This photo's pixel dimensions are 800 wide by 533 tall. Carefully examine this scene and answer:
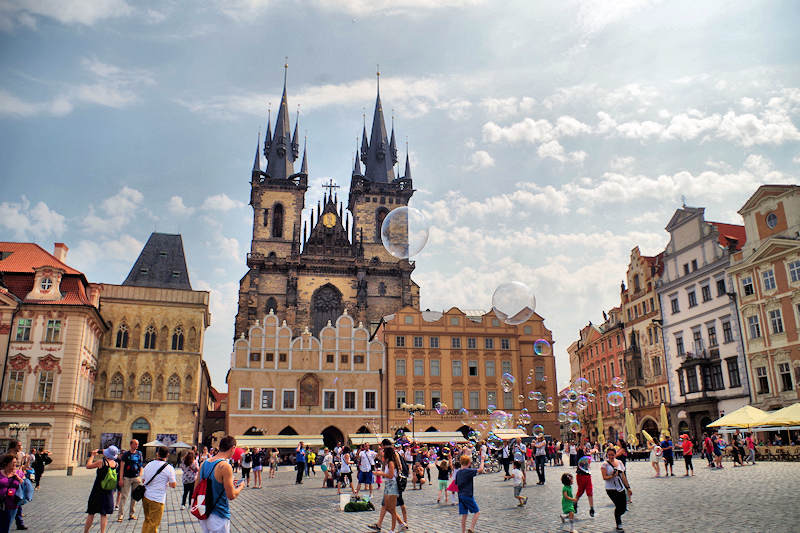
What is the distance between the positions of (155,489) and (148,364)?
41.4 metres

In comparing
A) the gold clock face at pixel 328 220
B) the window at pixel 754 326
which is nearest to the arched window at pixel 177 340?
the gold clock face at pixel 328 220

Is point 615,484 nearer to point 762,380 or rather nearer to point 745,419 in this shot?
point 745,419

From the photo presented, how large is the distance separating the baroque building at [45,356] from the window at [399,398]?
22.5m

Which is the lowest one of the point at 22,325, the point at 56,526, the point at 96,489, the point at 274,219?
the point at 56,526

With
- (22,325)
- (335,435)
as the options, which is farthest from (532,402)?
(22,325)

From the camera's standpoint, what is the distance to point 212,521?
721 cm

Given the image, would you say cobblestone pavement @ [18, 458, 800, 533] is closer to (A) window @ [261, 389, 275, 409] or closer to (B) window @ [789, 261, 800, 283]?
(B) window @ [789, 261, 800, 283]

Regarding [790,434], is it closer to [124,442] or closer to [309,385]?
[309,385]

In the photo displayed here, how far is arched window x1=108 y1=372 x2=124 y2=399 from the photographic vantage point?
46.9 meters

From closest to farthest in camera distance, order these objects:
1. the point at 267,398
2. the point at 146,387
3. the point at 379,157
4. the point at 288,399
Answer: the point at 146,387 → the point at 267,398 → the point at 288,399 → the point at 379,157

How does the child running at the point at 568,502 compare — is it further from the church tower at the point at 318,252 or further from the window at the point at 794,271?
the church tower at the point at 318,252

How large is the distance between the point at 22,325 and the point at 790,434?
1757 inches

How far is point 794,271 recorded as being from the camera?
3497cm

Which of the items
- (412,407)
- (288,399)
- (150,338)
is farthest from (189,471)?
(150,338)
